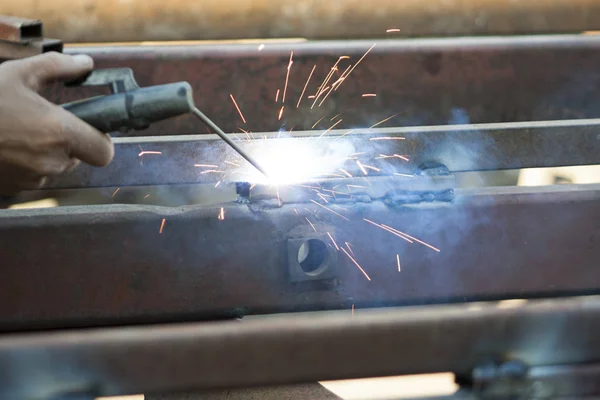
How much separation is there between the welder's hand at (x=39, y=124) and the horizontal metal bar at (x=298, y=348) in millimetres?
400

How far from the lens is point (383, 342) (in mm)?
1300

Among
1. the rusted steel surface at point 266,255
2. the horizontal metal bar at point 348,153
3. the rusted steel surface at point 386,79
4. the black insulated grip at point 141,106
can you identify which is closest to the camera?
the black insulated grip at point 141,106

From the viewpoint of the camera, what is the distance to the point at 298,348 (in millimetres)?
1279

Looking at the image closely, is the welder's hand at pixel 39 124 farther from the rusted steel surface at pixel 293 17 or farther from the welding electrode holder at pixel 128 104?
the rusted steel surface at pixel 293 17

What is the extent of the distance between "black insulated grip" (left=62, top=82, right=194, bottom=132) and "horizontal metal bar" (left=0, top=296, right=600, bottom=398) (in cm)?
48

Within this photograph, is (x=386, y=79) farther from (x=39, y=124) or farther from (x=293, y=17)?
(x=39, y=124)

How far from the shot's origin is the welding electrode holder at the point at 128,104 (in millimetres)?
999

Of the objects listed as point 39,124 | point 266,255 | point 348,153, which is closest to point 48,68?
point 39,124

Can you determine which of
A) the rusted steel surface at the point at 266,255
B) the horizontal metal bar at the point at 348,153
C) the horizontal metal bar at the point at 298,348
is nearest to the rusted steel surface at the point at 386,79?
the horizontal metal bar at the point at 348,153

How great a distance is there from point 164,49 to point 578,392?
1.39 metres

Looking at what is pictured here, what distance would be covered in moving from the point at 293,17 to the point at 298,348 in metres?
0.97

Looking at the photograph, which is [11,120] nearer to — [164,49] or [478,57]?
[164,49]

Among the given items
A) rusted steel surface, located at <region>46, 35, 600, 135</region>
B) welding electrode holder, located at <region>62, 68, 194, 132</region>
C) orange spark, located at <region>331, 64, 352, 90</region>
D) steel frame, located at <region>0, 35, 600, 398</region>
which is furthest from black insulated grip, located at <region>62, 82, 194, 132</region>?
orange spark, located at <region>331, 64, 352, 90</region>

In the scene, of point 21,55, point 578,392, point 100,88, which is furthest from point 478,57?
point 21,55
